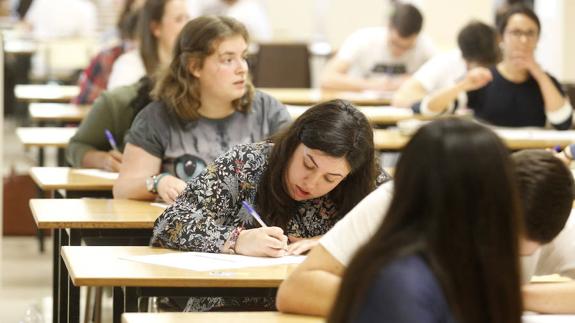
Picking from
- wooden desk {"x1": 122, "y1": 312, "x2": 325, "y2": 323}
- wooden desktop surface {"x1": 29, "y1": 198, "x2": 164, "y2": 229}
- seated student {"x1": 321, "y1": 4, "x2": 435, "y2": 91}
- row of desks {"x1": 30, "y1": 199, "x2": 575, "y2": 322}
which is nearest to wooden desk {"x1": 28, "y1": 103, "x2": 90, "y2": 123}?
seated student {"x1": 321, "y1": 4, "x2": 435, "y2": 91}

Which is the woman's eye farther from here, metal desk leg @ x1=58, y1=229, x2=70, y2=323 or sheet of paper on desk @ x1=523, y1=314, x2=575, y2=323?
metal desk leg @ x1=58, y1=229, x2=70, y2=323

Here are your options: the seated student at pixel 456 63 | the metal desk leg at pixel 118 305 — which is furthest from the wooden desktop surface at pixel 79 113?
the metal desk leg at pixel 118 305

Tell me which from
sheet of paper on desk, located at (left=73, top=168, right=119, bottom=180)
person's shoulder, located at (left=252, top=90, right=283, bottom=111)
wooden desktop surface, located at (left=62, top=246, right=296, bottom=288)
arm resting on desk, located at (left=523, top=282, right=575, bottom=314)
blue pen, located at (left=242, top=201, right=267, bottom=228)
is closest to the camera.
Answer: arm resting on desk, located at (left=523, top=282, right=575, bottom=314)

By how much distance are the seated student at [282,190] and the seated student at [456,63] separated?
334 centimetres

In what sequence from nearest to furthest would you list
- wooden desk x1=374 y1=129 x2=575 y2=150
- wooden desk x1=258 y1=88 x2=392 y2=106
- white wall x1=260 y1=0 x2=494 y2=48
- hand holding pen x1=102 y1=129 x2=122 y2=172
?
hand holding pen x1=102 y1=129 x2=122 y2=172 < wooden desk x1=374 y1=129 x2=575 y2=150 < wooden desk x1=258 y1=88 x2=392 y2=106 < white wall x1=260 y1=0 x2=494 y2=48

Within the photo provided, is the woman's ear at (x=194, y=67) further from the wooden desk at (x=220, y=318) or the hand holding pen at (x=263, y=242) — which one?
the wooden desk at (x=220, y=318)

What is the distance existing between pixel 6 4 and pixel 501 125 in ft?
31.3

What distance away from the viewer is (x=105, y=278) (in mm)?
3090

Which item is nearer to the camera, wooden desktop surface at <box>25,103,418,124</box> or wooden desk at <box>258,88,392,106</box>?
wooden desktop surface at <box>25,103,418,124</box>

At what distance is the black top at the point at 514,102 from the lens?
21.7 ft

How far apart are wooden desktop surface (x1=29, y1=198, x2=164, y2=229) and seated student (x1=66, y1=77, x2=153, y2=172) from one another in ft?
2.79

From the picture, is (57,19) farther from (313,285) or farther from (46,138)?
(313,285)

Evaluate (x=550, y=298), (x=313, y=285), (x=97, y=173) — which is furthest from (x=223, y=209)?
(x=97, y=173)

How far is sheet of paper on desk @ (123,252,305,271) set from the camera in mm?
3328
